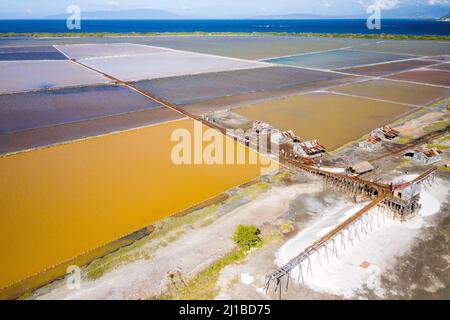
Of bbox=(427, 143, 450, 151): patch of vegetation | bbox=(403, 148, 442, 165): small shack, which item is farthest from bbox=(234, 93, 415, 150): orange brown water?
bbox=(403, 148, 442, 165): small shack

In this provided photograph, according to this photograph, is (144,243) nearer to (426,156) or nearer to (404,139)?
(426,156)

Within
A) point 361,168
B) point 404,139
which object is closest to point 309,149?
point 361,168

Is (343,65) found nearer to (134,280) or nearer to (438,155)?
(438,155)

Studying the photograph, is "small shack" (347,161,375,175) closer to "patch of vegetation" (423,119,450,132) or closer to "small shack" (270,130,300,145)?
"small shack" (270,130,300,145)

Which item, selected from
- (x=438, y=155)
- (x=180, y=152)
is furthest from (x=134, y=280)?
(x=438, y=155)

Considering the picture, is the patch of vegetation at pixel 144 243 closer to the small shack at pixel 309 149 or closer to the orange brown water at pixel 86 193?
the orange brown water at pixel 86 193

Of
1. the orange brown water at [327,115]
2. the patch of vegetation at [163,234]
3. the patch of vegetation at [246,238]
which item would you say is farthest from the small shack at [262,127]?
the patch of vegetation at [246,238]
